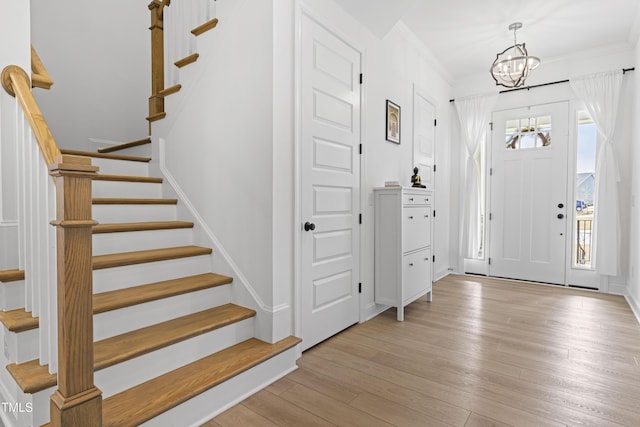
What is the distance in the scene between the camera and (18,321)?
5.01ft

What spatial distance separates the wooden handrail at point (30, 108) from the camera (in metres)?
1.28

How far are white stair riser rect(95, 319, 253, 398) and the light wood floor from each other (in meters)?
0.38

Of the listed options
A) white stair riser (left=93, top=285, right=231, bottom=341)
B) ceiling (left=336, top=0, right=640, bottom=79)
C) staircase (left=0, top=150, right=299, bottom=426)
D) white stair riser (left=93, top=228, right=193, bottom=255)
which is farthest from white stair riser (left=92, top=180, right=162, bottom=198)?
ceiling (left=336, top=0, right=640, bottom=79)

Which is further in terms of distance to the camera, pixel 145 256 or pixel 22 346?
pixel 145 256

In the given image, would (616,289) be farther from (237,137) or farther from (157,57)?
(157,57)

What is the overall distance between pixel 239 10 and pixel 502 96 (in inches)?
165

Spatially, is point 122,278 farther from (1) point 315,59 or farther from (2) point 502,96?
(2) point 502,96

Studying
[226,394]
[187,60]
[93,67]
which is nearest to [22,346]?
[226,394]

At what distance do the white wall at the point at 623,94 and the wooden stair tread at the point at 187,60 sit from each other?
4373 millimetres

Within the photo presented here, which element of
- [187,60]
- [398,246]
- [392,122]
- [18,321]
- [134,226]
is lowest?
[18,321]

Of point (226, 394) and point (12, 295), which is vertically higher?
point (12, 295)

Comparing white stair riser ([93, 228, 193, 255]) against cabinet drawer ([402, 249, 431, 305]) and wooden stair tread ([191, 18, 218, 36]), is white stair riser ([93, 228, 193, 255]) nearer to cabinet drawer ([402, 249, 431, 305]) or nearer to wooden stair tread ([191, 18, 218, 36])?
wooden stair tread ([191, 18, 218, 36])

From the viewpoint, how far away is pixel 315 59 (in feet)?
8.34

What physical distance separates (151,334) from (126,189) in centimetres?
148
